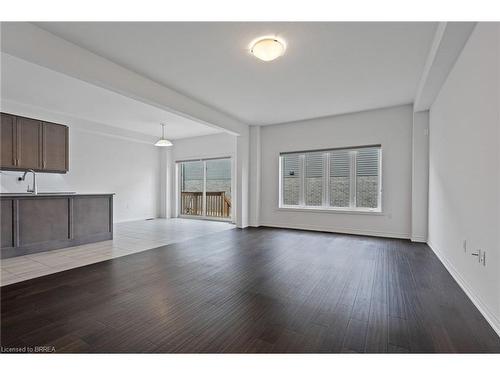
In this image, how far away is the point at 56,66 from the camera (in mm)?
2729

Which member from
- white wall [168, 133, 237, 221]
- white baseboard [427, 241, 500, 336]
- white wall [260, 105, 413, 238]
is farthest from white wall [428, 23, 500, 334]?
white wall [168, 133, 237, 221]

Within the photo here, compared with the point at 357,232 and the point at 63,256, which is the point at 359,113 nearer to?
the point at 357,232

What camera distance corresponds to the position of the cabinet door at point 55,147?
4.86m

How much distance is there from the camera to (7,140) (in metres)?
4.33

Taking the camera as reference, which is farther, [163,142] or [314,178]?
[163,142]

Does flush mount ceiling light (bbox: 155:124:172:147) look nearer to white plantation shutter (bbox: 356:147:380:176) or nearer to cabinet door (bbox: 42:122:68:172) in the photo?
cabinet door (bbox: 42:122:68:172)

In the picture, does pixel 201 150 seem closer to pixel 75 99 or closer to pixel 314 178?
pixel 75 99

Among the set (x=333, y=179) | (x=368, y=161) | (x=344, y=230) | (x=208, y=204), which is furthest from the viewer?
(x=208, y=204)

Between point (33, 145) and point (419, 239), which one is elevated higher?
A: point (33, 145)

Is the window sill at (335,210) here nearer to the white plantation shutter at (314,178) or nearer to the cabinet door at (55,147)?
the white plantation shutter at (314,178)

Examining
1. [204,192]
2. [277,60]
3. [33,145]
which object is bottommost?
[204,192]

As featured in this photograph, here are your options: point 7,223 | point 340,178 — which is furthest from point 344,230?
point 7,223

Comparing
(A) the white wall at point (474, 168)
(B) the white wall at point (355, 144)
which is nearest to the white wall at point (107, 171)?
(B) the white wall at point (355, 144)

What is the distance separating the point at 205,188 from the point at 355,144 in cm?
491
